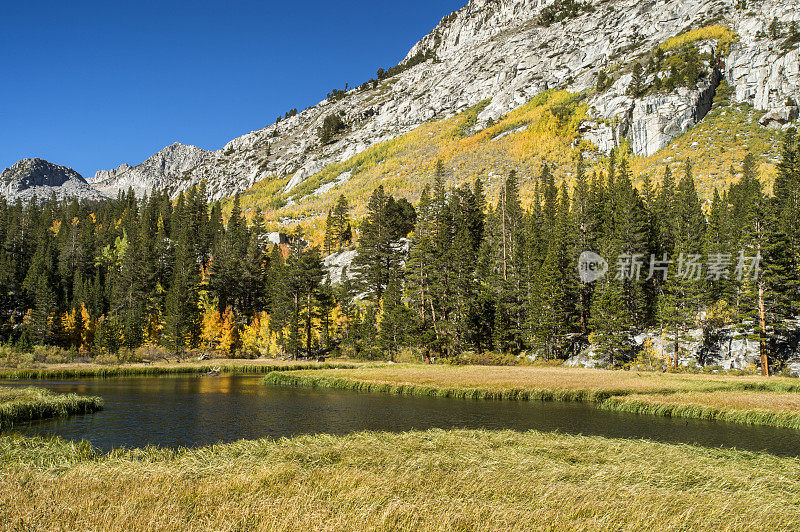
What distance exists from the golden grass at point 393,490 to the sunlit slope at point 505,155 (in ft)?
309

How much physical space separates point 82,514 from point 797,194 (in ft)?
236

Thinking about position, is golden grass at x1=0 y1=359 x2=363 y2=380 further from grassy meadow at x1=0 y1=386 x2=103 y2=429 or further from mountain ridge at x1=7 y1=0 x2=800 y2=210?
mountain ridge at x1=7 y1=0 x2=800 y2=210

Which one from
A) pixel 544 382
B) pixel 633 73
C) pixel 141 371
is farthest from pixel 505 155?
pixel 141 371

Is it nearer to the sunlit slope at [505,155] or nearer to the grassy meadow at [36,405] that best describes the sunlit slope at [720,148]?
the sunlit slope at [505,155]

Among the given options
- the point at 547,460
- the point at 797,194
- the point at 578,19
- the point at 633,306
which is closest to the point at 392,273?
the point at 633,306

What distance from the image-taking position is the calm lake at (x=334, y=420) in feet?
73.8

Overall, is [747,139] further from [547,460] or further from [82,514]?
[82,514]

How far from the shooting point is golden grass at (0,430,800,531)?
8.43 m

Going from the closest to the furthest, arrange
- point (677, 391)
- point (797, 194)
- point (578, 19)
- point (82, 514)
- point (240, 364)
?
point (82, 514) < point (677, 391) < point (797, 194) < point (240, 364) < point (578, 19)

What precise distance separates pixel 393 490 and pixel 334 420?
1750 centimetres

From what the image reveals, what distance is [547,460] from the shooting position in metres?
13.7

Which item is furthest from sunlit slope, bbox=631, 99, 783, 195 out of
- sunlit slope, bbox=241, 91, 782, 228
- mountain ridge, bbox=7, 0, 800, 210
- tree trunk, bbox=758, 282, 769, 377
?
tree trunk, bbox=758, 282, 769, 377

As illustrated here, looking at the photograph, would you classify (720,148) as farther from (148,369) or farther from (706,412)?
(148,369)

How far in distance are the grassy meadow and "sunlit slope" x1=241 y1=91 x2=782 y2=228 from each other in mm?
85018
